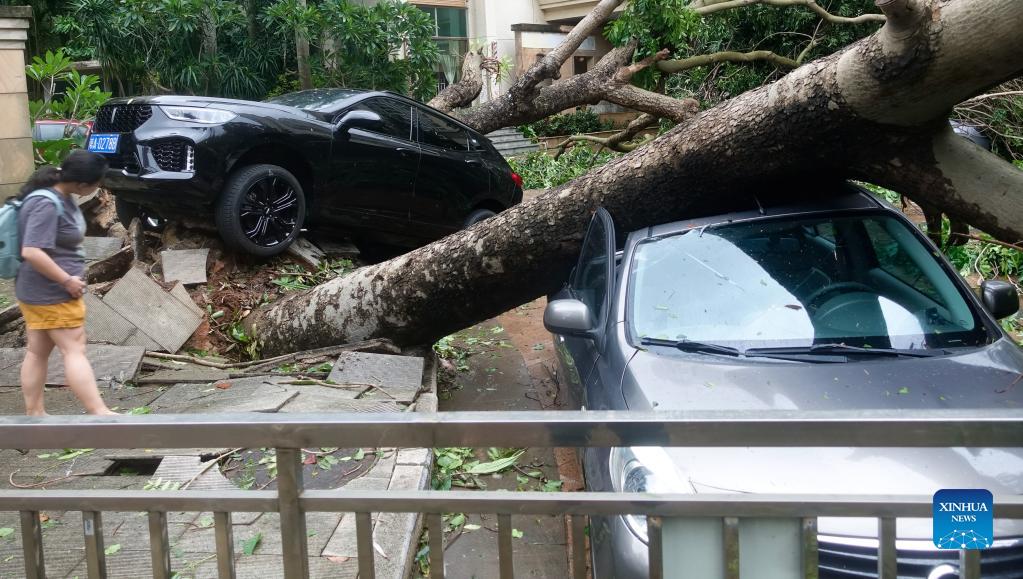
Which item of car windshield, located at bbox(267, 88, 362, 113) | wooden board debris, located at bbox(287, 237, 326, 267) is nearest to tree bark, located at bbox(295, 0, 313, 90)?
car windshield, located at bbox(267, 88, 362, 113)

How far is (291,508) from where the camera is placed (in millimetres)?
1874

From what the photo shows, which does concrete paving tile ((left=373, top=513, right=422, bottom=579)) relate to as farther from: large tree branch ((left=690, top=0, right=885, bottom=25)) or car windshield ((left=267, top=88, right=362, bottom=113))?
large tree branch ((left=690, top=0, right=885, bottom=25))

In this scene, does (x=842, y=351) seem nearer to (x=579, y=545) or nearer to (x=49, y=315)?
(x=579, y=545)

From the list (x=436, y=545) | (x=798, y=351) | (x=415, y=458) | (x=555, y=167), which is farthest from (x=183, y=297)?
(x=555, y=167)

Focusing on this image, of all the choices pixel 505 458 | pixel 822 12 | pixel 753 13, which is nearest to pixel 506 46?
pixel 753 13

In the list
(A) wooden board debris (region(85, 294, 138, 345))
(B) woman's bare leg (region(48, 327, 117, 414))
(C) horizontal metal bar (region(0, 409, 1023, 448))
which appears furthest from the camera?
(A) wooden board debris (region(85, 294, 138, 345))

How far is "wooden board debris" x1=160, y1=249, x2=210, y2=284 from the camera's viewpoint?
721 centimetres

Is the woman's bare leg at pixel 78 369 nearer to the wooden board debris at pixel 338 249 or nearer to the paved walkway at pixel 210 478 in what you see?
the paved walkway at pixel 210 478

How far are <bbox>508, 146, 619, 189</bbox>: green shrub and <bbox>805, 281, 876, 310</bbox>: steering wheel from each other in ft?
35.2

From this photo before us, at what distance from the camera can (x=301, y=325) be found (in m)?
6.92

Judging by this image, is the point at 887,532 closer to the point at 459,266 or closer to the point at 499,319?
the point at 459,266

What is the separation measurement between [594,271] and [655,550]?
8.88ft

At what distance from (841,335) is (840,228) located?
2.67 feet

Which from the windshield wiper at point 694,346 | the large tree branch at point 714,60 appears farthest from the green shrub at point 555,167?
the windshield wiper at point 694,346
